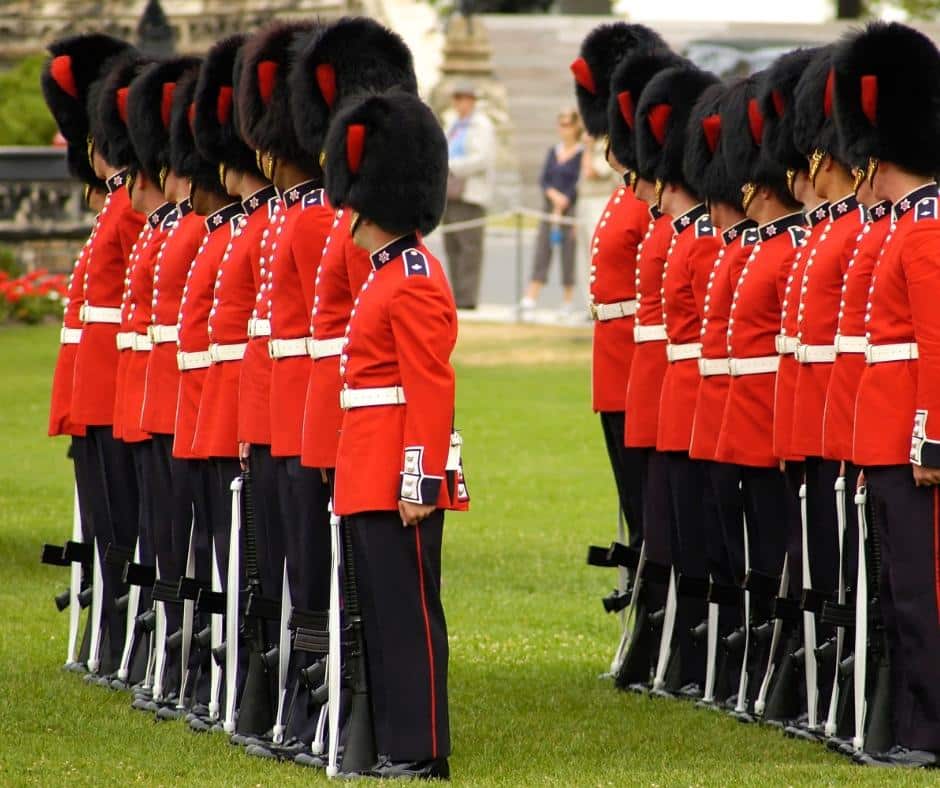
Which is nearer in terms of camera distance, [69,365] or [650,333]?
[650,333]

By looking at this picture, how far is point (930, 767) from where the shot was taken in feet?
21.6

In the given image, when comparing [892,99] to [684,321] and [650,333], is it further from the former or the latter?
[650,333]

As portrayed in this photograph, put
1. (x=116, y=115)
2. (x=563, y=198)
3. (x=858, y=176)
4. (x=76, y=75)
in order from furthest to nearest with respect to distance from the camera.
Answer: (x=563, y=198) → (x=76, y=75) → (x=116, y=115) → (x=858, y=176)

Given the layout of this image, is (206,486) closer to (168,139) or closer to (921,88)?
(168,139)

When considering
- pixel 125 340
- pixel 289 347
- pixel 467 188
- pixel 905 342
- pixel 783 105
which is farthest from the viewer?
pixel 467 188

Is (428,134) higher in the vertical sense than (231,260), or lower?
higher

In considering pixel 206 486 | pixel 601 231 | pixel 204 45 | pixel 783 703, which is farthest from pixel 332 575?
pixel 204 45

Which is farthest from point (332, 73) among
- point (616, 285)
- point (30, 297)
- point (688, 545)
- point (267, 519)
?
point (30, 297)

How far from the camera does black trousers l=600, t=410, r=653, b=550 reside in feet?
28.0

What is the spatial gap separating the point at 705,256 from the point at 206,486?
1874mm

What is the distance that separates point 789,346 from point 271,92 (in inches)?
70.4

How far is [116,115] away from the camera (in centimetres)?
841

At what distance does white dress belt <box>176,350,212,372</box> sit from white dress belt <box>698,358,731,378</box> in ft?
5.47

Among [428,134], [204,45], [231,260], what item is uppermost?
[428,134]
